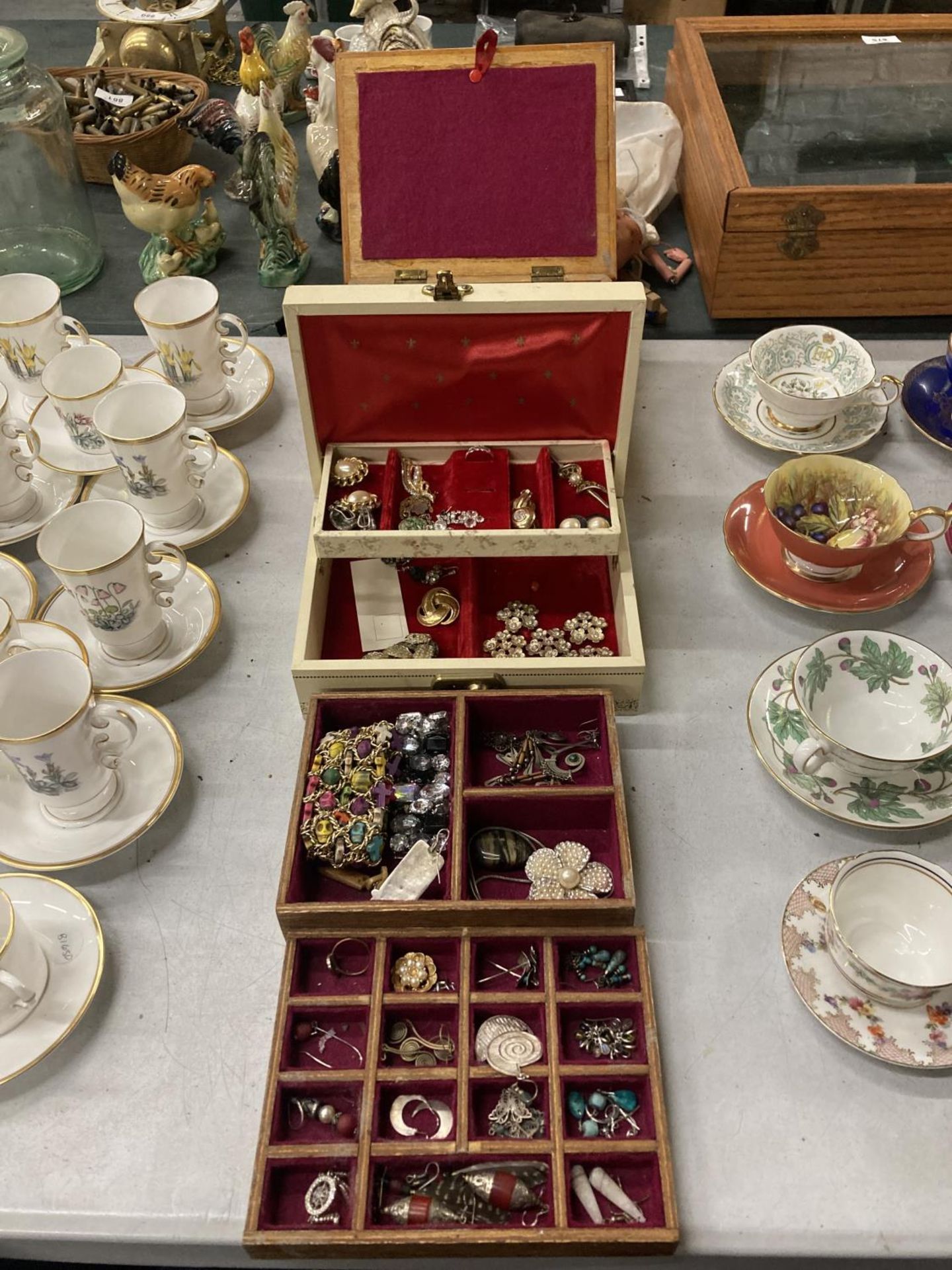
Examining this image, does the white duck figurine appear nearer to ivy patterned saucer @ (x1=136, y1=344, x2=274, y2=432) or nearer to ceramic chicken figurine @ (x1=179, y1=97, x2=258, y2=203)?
ceramic chicken figurine @ (x1=179, y1=97, x2=258, y2=203)

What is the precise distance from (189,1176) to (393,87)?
133 cm

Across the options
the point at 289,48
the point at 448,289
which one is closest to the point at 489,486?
→ the point at 448,289

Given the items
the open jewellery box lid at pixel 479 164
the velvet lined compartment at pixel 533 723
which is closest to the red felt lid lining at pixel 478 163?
the open jewellery box lid at pixel 479 164

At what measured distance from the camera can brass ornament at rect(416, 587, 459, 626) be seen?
142 cm

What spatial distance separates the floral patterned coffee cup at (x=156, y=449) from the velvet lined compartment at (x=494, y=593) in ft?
0.82

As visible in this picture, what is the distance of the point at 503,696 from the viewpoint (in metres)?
1.21

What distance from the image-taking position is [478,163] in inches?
53.0

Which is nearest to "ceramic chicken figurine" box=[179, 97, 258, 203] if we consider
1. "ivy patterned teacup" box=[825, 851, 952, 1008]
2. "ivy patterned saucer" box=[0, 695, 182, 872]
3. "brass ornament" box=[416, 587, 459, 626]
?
"brass ornament" box=[416, 587, 459, 626]

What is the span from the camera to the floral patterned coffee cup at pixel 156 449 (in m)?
1.34

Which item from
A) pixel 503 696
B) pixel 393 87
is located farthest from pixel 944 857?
pixel 393 87

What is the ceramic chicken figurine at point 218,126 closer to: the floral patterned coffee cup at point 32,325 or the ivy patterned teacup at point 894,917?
the floral patterned coffee cup at point 32,325

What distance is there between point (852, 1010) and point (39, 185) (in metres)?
1.94

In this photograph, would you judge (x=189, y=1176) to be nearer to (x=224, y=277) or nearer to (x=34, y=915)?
(x=34, y=915)

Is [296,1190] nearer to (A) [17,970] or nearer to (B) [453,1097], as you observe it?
(B) [453,1097]
